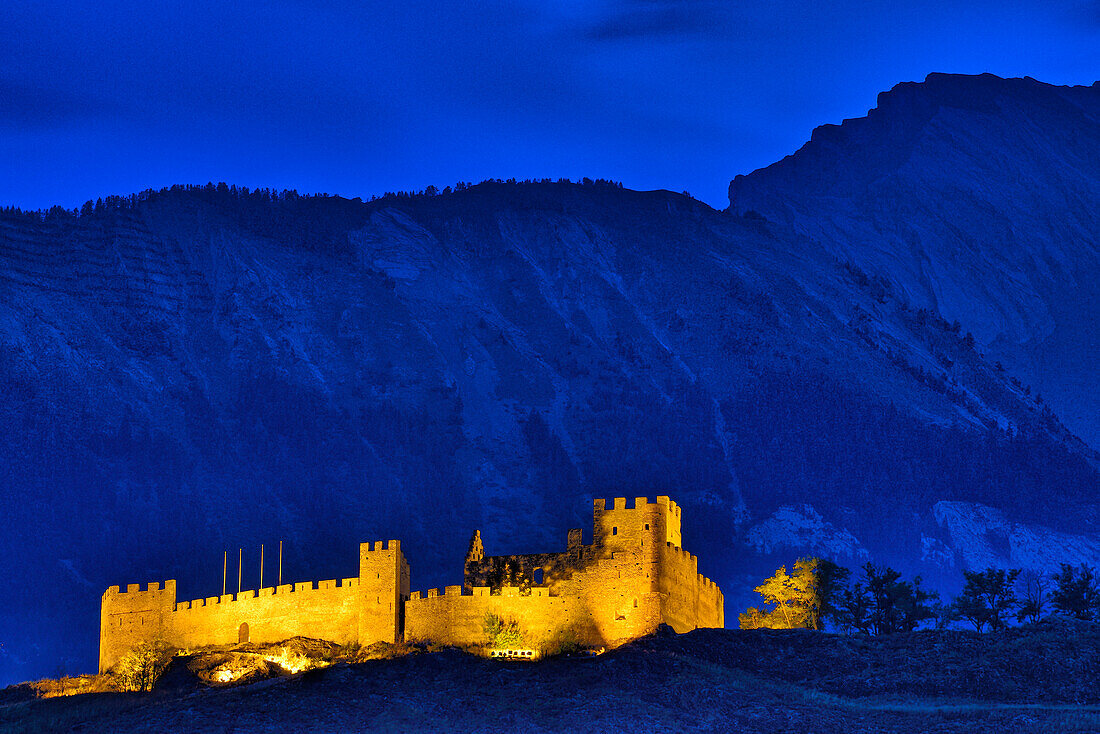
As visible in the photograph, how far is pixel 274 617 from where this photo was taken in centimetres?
9375

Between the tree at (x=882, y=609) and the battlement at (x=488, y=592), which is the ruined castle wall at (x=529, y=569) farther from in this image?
the tree at (x=882, y=609)

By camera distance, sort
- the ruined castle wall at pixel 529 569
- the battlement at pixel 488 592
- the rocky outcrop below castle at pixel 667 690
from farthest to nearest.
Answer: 1. the ruined castle wall at pixel 529 569
2. the battlement at pixel 488 592
3. the rocky outcrop below castle at pixel 667 690

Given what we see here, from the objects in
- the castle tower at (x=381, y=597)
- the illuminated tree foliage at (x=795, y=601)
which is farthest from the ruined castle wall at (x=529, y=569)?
the illuminated tree foliage at (x=795, y=601)

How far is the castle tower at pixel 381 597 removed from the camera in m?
92.1

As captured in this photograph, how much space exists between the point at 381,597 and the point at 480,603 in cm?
664

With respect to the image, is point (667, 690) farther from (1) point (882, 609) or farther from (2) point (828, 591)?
(1) point (882, 609)

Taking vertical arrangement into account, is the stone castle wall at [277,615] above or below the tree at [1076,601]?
below

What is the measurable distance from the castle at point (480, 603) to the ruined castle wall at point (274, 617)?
6 centimetres

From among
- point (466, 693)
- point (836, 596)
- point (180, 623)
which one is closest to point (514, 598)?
point (466, 693)

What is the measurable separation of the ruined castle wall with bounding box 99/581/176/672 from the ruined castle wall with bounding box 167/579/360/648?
97 cm

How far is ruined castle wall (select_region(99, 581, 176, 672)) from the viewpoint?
9450cm

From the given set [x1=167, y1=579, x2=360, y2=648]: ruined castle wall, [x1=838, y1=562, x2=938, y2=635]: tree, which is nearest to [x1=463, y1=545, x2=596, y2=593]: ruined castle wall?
[x1=167, y1=579, x2=360, y2=648]: ruined castle wall

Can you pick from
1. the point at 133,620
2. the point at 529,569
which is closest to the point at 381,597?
the point at 529,569

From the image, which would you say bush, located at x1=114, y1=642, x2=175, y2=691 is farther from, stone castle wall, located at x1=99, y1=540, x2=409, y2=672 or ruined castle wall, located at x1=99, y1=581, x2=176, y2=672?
ruined castle wall, located at x1=99, y1=581, x2=176, y2=672
